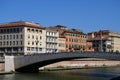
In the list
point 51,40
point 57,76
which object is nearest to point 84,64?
point 51,40

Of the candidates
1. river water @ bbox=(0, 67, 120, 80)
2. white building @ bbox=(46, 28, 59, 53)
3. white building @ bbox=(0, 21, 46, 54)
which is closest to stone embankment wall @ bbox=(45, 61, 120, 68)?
white building @ bbox=(0, 21, 46, 54)

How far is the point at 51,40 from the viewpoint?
100938 millimetres

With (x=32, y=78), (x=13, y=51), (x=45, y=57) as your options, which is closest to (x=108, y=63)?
(x=13, y=51)

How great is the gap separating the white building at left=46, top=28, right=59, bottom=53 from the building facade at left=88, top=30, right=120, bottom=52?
29.5 m

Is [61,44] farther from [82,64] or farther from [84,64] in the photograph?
[82,64]

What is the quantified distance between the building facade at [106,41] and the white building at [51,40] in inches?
1161

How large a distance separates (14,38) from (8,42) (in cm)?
245

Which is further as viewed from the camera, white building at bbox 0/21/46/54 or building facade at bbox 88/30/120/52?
building facade at bbox 88/30/120/52

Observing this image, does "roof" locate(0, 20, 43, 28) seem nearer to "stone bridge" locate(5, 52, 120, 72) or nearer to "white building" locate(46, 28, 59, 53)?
"white building" locate(46, 28, 59, 53)

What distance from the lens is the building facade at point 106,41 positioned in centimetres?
13144

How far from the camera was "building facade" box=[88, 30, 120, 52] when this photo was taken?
131438 mm

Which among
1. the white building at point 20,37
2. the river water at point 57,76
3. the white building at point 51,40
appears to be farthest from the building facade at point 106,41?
the river water at point 57,76

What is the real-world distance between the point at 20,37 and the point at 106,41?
50.6 m

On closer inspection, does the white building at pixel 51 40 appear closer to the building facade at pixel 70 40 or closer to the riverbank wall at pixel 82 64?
the building facade at pixel 70 40
